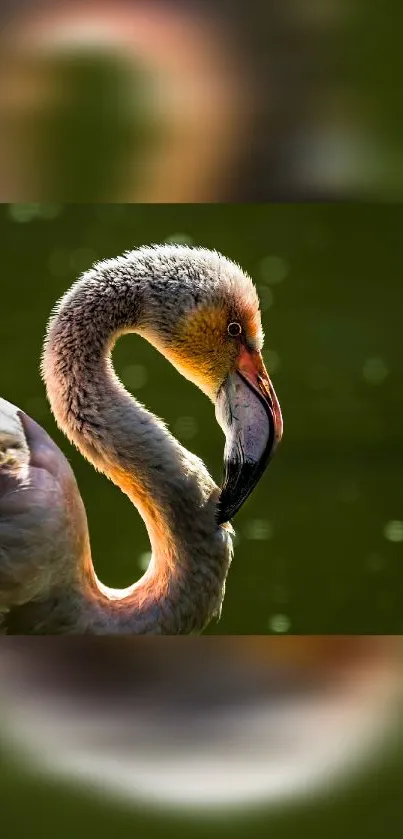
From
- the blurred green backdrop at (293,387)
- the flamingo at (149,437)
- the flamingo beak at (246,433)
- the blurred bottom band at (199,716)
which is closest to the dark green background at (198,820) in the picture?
the blurred bottom band at (199,716)

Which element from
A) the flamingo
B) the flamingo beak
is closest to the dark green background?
the flamingo

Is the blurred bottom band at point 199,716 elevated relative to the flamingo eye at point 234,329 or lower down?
lower down

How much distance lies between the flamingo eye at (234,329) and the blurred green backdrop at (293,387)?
46 centimetres

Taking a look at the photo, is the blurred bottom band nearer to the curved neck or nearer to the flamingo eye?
the curved neck

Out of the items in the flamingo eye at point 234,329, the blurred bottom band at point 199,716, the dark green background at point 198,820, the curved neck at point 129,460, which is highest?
the flamingo eye at point 234,329

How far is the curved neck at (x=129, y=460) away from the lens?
1.56 metres

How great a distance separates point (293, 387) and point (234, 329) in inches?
25.8

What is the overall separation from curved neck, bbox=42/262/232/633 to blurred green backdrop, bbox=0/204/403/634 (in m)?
0.42

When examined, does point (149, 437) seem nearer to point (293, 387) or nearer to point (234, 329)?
point (234, 329)

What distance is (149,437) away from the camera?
5.15ft

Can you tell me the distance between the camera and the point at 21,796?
1.39 metres

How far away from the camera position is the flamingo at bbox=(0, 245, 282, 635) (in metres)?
1.54

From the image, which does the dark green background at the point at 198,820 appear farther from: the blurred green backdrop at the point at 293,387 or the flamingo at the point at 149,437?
the blurred green backdrop at the point at 293,387
